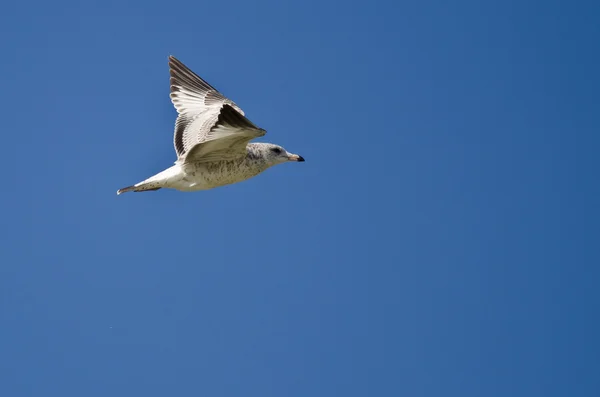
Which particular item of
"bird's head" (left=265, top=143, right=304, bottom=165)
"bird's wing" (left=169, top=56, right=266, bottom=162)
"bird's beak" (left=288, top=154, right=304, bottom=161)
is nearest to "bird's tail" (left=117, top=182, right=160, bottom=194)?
"bird's wing" (left=169, top=56, right=266, bottom=162)

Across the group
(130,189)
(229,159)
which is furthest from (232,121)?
(130,189)

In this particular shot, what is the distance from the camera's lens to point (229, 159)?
30.3 ft

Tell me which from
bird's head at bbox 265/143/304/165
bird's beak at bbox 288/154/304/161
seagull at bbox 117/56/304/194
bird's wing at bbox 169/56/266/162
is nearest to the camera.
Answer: bird's wing at bbox 169/56/266/162

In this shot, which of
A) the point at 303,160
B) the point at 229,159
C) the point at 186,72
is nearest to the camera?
the point at 229,159

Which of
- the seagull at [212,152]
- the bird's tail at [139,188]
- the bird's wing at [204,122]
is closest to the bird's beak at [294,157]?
the seagull at [212,152]

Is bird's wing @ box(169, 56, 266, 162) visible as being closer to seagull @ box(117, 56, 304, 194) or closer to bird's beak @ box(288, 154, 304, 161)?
seagull @ box(117, 56, 304, 194)

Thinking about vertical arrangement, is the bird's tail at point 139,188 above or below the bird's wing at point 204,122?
below

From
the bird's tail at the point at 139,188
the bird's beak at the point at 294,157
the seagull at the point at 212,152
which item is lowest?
the bird's tail at the point at 139,188

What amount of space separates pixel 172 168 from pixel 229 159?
0.64 metres

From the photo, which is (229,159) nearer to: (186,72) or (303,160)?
(303,160)

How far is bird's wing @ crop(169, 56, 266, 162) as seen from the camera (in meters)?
8.25

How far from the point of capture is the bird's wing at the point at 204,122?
825 cm

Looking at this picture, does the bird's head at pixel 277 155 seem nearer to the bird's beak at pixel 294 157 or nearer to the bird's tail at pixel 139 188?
the bird's beak at pixel 294 157

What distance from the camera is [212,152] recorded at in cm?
902
